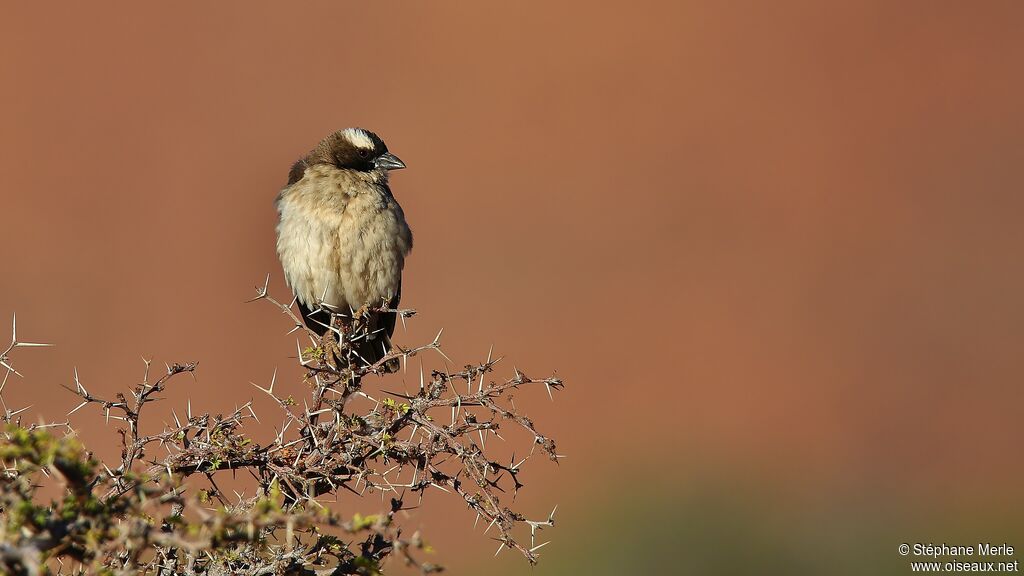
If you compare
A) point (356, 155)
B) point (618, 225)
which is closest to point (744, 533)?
point (356, 155)

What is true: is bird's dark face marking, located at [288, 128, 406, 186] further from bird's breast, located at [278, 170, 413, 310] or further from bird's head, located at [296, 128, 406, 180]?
bird's breast, located at [278, 170, 413, 310]

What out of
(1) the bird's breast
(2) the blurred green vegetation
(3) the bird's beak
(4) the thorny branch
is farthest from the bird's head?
(2) the blurred green vegetation

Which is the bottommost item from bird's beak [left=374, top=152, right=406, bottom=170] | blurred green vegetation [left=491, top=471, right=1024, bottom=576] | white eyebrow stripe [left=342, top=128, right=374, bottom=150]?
blurred green vegetation [left=491, top=471, right=1024, bottom=576]

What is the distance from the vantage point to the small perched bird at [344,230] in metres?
5.71

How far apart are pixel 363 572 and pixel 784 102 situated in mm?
22524

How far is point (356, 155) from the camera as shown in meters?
6.11

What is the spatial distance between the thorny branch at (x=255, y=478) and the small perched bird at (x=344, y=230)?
66.2 inches

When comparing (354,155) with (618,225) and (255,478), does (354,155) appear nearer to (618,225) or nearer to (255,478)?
(255,478)

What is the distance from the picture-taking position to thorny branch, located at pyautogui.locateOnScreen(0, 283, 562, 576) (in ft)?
7.51

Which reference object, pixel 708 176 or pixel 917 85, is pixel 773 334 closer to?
pixel 708 176

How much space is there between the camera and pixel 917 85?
80.0 feet

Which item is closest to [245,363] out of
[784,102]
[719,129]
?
[719,129]

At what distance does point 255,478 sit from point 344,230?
8.16ft

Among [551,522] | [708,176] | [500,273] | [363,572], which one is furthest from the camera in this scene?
[708,176]
